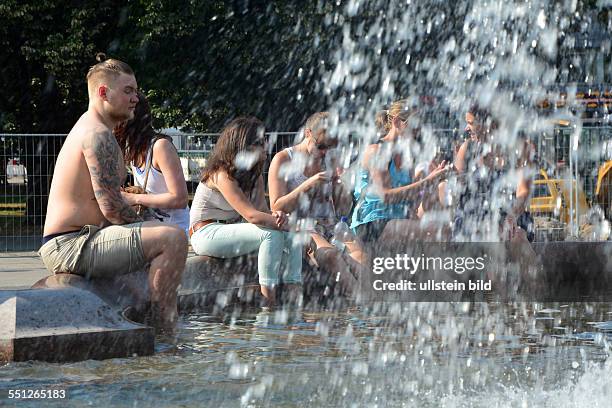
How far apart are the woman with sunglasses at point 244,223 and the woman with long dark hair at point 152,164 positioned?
0.34 meters

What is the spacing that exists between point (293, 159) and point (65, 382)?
12.6ft

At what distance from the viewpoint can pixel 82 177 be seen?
21.3 feet

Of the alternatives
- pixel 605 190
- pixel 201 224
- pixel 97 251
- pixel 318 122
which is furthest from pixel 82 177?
pixel 605 190

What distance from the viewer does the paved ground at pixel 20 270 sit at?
11.1 m

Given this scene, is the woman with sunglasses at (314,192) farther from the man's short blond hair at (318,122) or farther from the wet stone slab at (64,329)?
the wet stone slab at (64,329)

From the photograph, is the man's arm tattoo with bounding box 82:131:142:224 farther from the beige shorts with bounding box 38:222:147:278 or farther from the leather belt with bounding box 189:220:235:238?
the leather belt with bounding box 189:220:235:238

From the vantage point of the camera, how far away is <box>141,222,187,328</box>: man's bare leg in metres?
6.51

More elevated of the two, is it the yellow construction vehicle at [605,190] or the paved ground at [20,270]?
the yellow construction vehicle at [605,190]

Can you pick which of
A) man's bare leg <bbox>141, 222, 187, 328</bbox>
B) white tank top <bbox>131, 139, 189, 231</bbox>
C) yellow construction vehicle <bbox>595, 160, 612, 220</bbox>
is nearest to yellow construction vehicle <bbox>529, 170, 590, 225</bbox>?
yellow construction vehicle <bbox>595, 160, 612, 220</bbox>

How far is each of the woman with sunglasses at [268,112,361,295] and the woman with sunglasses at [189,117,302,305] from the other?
344mm

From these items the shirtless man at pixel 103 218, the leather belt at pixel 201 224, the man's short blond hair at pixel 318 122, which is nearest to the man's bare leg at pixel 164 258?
the shirtless man at pixel 103 218

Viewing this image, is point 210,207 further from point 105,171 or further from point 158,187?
point 105,171

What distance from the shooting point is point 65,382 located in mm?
5215

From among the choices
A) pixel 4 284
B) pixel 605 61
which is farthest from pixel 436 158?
pixel 605 61
